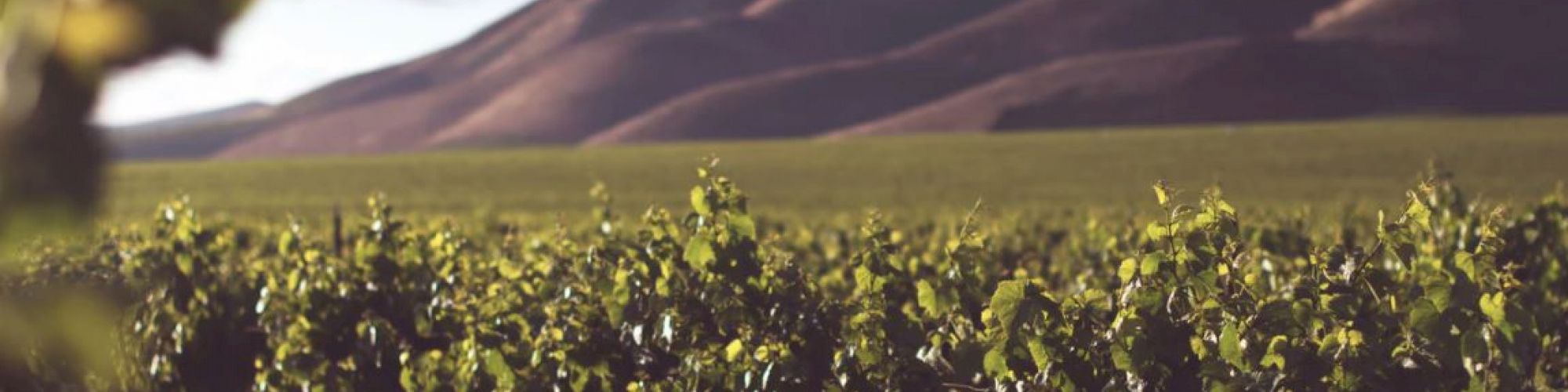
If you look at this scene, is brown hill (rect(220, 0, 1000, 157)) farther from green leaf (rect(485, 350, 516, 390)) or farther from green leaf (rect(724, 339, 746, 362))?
green leaf (rect(724, 339, 746, 362))

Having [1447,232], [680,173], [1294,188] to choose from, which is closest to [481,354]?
[1447,232]

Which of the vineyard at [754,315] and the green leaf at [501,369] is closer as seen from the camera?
the vineyard at [754,315]

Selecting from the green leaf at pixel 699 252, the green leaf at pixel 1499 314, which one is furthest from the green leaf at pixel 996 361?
the green leaf at pixel 699 252

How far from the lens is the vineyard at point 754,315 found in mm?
3646

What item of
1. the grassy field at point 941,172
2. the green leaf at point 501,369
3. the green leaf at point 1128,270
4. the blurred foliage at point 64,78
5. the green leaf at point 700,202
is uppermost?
the blurred foliage at point 64,78

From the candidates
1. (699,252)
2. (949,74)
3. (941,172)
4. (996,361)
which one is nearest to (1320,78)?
(949,74)

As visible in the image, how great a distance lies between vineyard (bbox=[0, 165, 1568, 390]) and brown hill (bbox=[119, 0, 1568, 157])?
11519cm

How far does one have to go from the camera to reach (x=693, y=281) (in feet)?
17.2

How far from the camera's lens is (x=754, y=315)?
4.96 m

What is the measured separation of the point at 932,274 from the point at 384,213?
102 inches

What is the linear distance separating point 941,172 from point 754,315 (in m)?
61.7

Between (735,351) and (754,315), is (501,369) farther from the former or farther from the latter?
(735,351)

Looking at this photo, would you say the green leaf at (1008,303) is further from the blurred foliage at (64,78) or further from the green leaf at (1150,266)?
the blurred foliage at (64,78)

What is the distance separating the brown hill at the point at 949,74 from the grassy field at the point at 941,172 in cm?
4085
